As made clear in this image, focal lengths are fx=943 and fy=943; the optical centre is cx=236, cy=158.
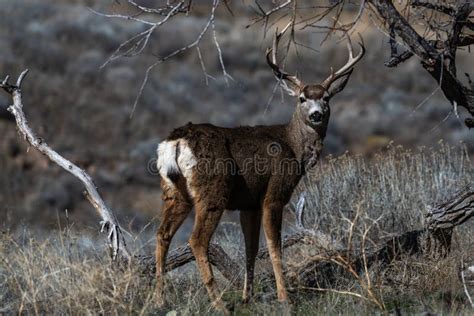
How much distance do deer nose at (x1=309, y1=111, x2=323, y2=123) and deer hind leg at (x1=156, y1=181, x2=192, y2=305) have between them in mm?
1624

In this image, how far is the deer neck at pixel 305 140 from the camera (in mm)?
9770

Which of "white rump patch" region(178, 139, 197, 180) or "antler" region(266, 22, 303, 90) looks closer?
"white rump patch" region(178, 139, 197, 180)

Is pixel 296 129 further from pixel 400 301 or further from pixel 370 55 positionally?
pixel 370 55

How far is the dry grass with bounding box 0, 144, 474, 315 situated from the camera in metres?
7.61

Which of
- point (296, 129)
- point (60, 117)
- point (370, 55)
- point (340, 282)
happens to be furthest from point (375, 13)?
point (370, 55)

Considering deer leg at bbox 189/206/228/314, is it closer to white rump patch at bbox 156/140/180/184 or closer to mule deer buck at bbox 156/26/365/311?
mule deer buck at bbox 156/26/365/311

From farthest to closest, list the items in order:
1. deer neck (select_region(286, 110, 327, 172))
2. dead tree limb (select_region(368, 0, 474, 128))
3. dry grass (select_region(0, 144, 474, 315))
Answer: deer neck (select_region(286, 110, 327, 172)), dead tree limb (select_region(368, 0, 474, 128)), dry grass (select_region(0, 144, 474, 315))

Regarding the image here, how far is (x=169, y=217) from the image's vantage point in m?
9.06

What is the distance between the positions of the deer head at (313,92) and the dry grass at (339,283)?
98 cm

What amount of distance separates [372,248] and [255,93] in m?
25.0

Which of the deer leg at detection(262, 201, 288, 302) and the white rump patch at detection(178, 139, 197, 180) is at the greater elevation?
the white rump patch at detection(178, 139, 197, 180)

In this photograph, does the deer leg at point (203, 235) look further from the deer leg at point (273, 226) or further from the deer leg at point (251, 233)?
the deer leg at point (251, 233)

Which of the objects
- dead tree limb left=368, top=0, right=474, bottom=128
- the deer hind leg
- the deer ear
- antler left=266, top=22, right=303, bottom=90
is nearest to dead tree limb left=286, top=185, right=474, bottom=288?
dead tree limb left=368, top=0, right=474, bottom=128

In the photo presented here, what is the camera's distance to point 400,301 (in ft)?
28.7
